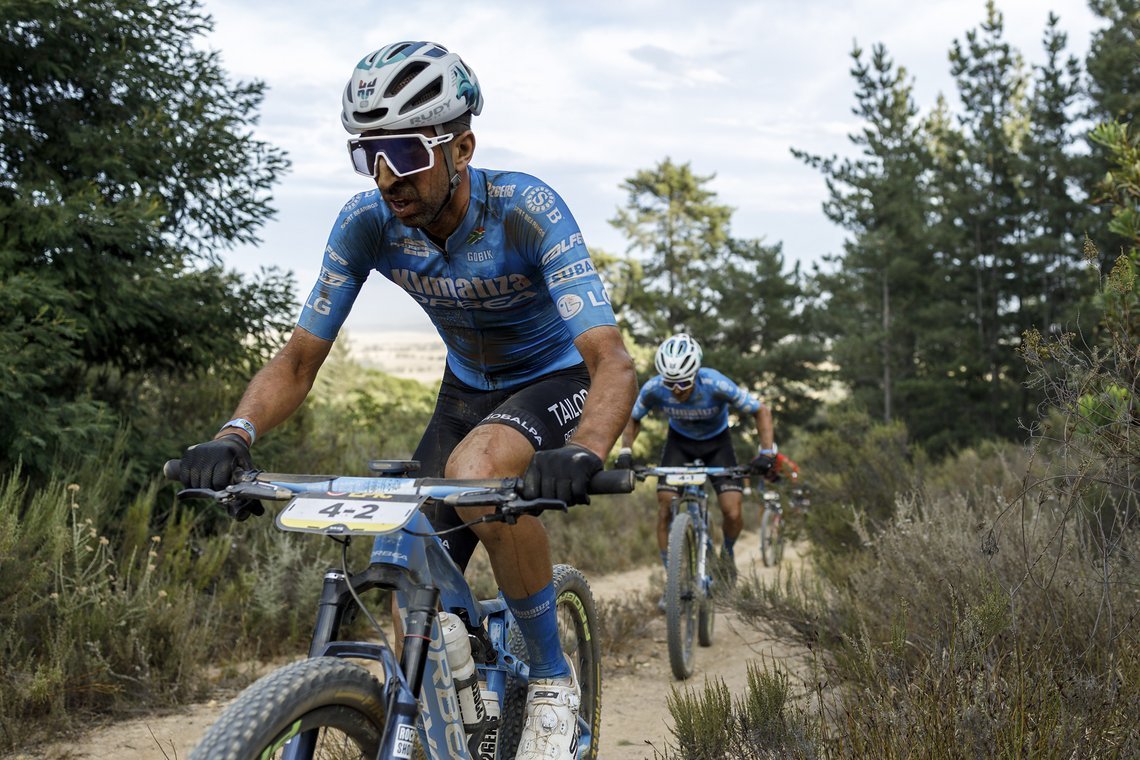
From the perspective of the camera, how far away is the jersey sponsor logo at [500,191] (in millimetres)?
3297

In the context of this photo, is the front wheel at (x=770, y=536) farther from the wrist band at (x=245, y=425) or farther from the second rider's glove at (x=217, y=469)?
the second rider's glove at (x=217, y=469)

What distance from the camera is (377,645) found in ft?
7.37

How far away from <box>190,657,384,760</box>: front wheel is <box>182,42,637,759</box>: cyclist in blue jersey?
567 mm

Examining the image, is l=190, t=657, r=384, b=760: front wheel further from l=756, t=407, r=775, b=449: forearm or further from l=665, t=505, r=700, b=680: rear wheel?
l=756, t=407, r=775, b=449: forearm

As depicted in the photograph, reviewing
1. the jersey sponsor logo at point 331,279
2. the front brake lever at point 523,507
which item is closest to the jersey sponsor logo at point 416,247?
the jersey sponsor logo at point 331,279

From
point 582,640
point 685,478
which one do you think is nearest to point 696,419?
point 685,478

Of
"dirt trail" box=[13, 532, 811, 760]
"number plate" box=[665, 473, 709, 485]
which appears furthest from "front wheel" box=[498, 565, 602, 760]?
"number plate" box=[665, 473, 709, 485]

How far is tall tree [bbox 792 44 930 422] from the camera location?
28234 millimetres

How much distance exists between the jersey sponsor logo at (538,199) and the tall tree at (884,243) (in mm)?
25718

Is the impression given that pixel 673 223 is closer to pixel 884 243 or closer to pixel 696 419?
pixel 884 243

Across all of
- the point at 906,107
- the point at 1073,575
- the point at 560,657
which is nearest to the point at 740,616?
the point at 1073,575

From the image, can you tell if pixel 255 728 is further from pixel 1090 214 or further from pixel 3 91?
pixel 1090 214

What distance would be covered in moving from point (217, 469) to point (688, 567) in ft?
16.9

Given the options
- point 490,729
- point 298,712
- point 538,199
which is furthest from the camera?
point 538,199
